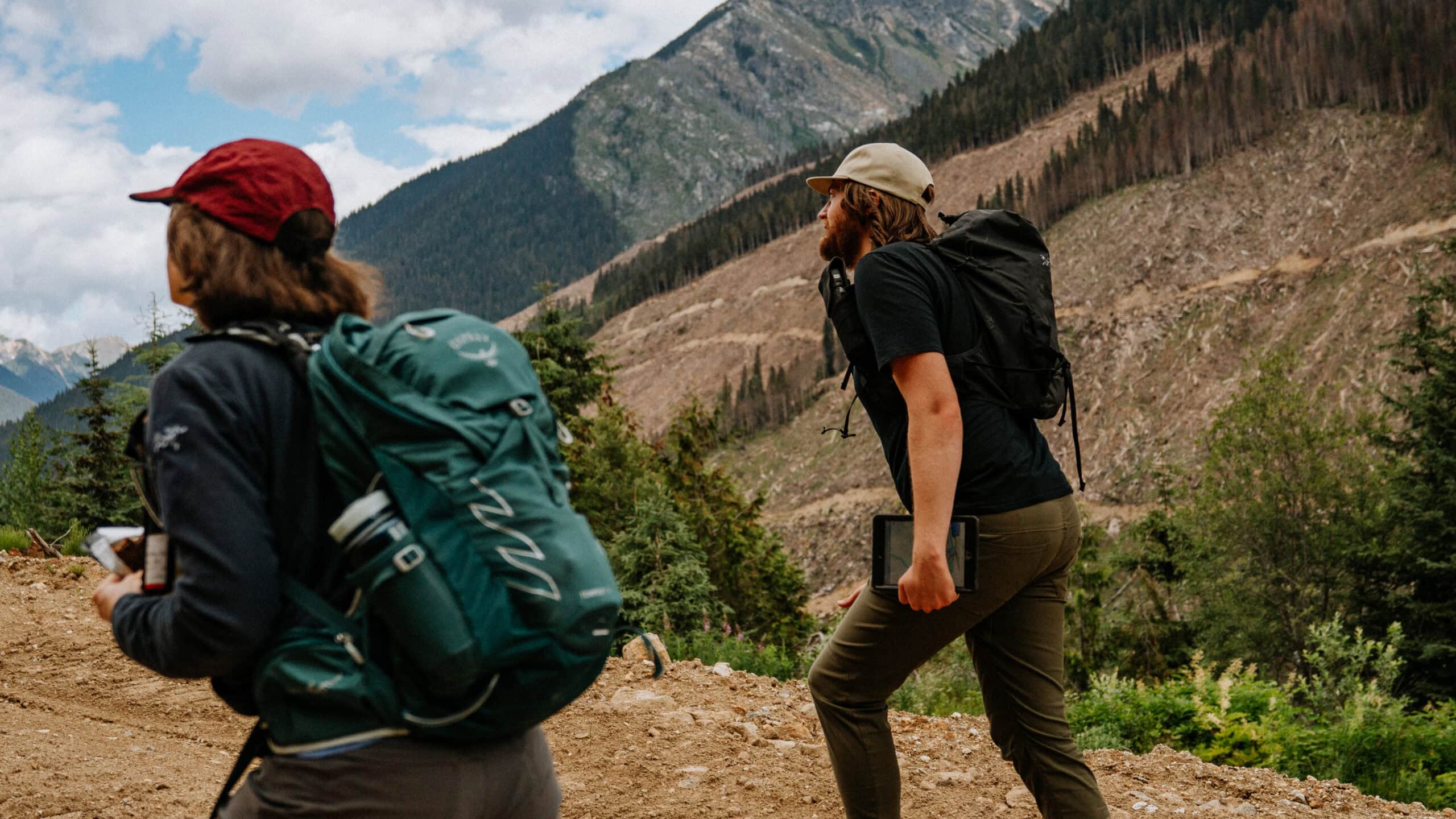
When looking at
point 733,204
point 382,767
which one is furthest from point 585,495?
point 733,204

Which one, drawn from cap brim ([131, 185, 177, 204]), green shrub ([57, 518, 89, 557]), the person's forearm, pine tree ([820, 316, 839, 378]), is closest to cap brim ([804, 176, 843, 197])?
the person's forearm

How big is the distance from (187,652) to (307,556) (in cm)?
21

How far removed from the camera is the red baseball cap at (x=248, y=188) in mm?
1643

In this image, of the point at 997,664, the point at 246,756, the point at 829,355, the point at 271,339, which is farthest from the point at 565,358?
the point at 829,355

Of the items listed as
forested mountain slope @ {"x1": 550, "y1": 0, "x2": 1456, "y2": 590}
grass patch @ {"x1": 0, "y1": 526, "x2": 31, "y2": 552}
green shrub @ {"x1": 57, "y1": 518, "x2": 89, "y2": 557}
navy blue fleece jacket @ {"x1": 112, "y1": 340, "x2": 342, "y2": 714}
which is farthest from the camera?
forested mountain slope @ {"x1": 550, "y1": 0, "x2": 1456, "y2": 590}

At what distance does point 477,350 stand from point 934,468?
135 cm

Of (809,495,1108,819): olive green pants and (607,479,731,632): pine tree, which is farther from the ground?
(809,495,1108,819): olive green pants

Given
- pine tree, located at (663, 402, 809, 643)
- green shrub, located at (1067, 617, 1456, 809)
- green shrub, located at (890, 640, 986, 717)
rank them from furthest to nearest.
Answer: pine tree, located at (663, 402, 809, 643) < green shrub, located at (890, 640, 986, 717) < green shrub, located at (1067, 617, 1456, 809)

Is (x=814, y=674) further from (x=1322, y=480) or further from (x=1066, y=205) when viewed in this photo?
(x=1066, y=205)

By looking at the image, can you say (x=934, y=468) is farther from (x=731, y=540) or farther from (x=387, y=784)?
(x=731, y=540)

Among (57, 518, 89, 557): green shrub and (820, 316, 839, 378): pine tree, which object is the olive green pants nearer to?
(57, 518, 89, 557): green shrub

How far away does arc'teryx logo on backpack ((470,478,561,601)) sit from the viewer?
1.52 m

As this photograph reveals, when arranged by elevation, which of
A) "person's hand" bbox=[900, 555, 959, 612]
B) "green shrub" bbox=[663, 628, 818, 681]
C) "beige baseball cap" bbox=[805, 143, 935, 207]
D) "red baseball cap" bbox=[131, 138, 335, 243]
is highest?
"beige baseball cap" bbox=[805, 143, 935, 207]

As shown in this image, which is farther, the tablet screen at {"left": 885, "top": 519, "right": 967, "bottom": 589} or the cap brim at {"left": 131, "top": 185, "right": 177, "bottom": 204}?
the tablet screen at {"left": 885, "top": 519, "right": 967, "bottom": 589}
